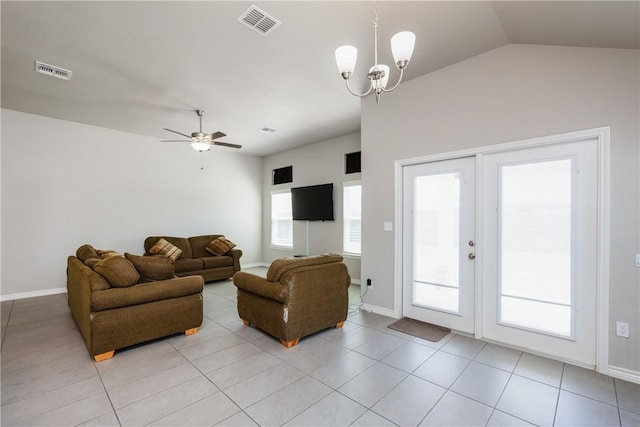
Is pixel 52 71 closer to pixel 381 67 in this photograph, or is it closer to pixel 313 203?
pixel 381 67

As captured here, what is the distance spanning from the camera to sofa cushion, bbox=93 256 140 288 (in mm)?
2861

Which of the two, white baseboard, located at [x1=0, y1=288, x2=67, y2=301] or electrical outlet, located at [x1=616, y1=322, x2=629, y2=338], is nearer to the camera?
electrical outlet, located at [x1=616, y1=322, x2=629, y2=338]

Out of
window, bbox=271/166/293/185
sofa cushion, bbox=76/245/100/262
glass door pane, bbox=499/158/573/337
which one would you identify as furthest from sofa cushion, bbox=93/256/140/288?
window, bbox=271/166/293/185

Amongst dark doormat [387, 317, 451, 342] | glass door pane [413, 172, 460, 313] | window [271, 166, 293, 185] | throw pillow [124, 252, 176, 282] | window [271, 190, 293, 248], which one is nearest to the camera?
throw pillow [124, 252, 176, 282]

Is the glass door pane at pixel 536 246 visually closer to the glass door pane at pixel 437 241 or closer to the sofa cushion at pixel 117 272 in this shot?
the glass door pane at pixel 437 241

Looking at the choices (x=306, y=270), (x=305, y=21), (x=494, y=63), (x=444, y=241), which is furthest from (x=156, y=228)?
(x=494, y=63)

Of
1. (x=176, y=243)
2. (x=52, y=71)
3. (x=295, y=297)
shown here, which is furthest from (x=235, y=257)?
(x=52, y=71)

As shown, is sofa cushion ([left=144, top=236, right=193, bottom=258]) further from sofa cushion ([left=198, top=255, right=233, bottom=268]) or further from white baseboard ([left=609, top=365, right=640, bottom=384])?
white baseboard ([left=609, top=365, right=640, bottom=384])

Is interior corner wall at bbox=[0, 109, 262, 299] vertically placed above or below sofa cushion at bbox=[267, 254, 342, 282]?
above

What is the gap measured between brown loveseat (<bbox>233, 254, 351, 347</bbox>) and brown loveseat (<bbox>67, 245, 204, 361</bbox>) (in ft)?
2.09

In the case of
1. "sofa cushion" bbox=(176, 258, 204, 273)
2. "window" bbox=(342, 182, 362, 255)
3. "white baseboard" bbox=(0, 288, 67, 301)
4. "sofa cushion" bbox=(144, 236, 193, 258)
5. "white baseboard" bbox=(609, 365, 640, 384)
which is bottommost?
"white baseboard" bbox=(0, 288, 67, 301)

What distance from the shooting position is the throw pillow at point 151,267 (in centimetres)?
312

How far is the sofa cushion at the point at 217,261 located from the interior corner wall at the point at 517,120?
3444mm

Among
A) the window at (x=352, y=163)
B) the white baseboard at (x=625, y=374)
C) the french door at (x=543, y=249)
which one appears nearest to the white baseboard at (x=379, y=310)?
the french door at (x=543, y=249)
